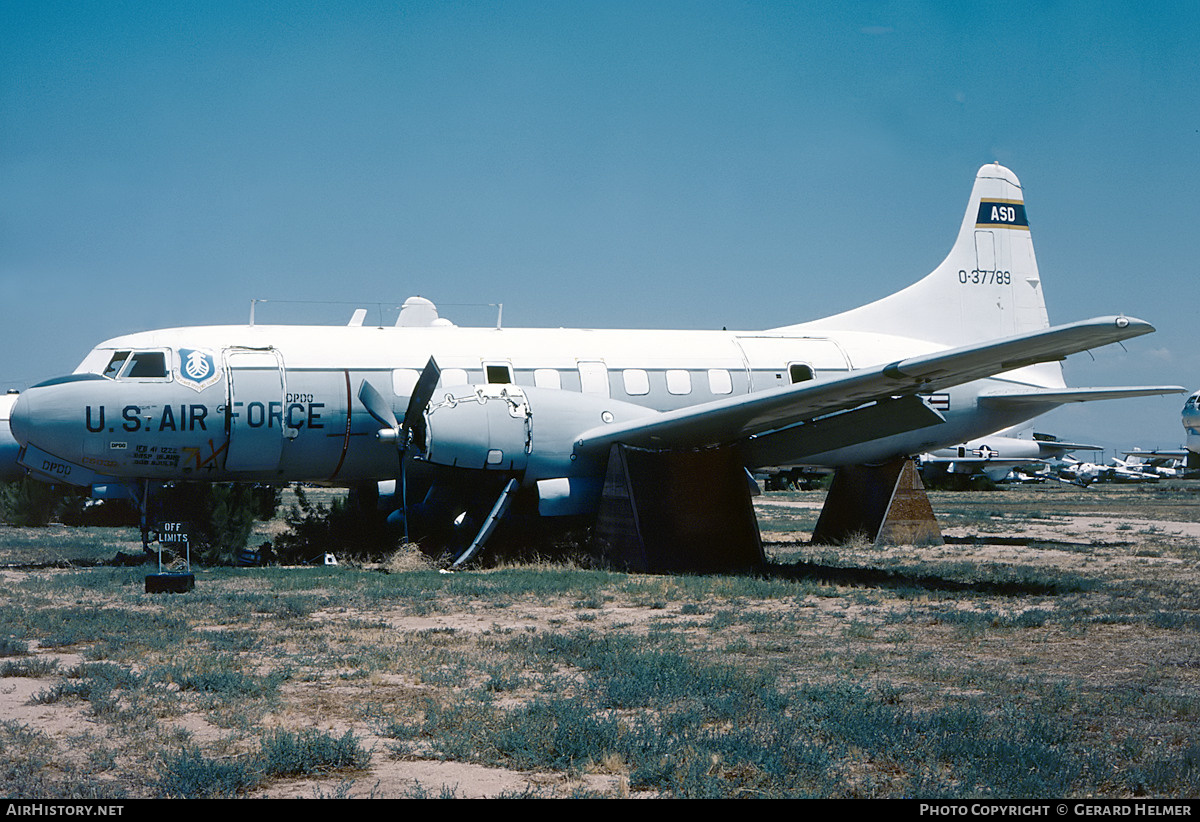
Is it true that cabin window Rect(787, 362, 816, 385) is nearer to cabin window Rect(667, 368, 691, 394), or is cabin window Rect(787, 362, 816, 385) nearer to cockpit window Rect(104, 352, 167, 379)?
cabin window Rect(667, 368, 691, 394)

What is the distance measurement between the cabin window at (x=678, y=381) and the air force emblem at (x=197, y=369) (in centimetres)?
741

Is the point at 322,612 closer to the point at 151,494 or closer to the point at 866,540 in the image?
the point at 151,494

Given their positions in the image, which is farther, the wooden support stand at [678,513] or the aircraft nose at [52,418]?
the aircraft nose at [52,418]

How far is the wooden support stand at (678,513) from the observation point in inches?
578

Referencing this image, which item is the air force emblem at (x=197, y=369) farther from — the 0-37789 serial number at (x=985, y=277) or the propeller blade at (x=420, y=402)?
the 0-37789 serial number at (x=985, y=277)

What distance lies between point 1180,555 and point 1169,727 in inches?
550

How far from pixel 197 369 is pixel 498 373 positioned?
469 centimetres

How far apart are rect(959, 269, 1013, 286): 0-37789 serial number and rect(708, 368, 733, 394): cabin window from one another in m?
6.51

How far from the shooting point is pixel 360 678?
8.02m

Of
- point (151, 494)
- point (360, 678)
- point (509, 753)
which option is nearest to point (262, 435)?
point (151, 494)

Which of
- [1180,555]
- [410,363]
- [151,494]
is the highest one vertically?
[410,363]

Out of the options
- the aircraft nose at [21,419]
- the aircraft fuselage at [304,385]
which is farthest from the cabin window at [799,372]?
the aircraft nose at [21,419]

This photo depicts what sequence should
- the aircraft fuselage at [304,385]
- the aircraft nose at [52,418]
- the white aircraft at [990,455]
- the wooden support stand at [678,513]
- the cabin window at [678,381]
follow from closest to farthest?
the wooden support stand at [678,513]
the aircraft nose at [52,418]
the aircraft fuselage at [304,385]
the cabin window at [678,381]
the white aircraft at [990,455]

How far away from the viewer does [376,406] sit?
1588 centimetres
